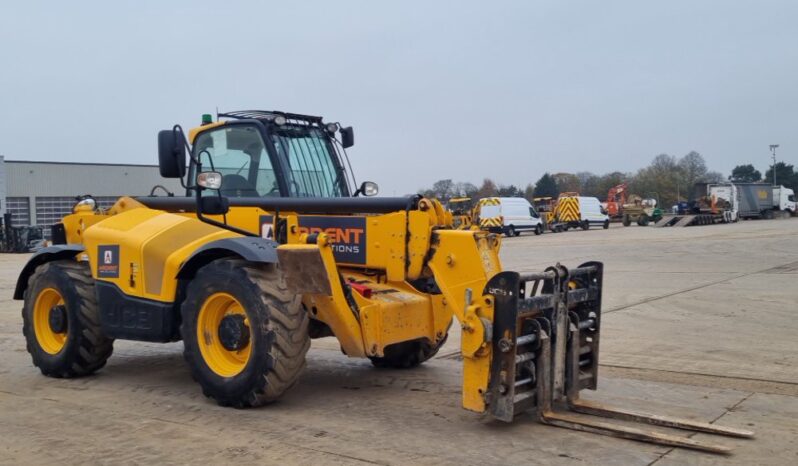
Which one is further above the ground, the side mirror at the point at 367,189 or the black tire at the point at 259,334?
the side mirror at the point at 367,189

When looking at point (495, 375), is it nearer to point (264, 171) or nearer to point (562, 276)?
point (562, 276)

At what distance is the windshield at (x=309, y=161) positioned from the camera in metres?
7.40

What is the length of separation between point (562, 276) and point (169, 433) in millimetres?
3121

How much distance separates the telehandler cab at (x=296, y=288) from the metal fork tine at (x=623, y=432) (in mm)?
13

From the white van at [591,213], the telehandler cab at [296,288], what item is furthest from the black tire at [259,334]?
the white van at [591,213]

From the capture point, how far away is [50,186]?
51.3m

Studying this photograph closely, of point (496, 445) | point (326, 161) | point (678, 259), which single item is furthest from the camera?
point (678, 259)

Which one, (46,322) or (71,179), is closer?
(46,322)

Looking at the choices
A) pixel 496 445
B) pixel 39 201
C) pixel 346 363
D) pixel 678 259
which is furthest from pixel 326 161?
pixel 39 201

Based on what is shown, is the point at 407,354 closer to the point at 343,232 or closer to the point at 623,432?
the point at 343,232

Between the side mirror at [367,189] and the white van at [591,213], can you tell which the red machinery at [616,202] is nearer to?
the white van at [591,213]

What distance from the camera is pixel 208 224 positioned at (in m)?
7.07

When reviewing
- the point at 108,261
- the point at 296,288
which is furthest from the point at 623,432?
the point at 108,261

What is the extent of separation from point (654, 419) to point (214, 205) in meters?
3.96
